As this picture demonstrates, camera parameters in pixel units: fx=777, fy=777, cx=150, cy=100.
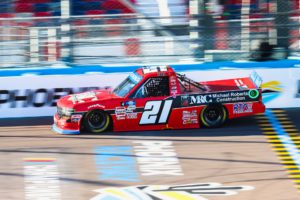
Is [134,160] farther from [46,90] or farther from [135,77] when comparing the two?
[46,90]

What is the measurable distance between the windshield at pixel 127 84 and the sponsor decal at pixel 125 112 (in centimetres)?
30

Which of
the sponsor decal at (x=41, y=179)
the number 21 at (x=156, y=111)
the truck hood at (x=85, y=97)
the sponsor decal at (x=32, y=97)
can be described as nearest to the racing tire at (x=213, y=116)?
the number 21 at (x=156, y=111)

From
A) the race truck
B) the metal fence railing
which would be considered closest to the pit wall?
the metal fence railing

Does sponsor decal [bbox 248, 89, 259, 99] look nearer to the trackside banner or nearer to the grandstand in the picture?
the trackside banner

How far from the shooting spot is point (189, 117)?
14773mm

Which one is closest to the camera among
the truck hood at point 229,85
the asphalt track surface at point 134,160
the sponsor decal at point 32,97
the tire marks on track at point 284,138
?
the asphalt track surface at point 134,160

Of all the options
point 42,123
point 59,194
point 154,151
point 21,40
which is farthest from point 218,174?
point 21,40

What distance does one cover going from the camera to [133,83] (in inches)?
585

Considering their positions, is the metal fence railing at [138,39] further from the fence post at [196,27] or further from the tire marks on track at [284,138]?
the tire marks on track at [284,138]

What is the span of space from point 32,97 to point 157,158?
414 centimetres

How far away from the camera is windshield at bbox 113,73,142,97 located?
14.8 m

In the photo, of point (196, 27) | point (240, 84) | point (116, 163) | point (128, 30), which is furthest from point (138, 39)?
point (116, 163)

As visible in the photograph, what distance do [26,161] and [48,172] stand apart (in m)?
0.82

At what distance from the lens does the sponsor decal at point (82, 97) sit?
14719 mm
